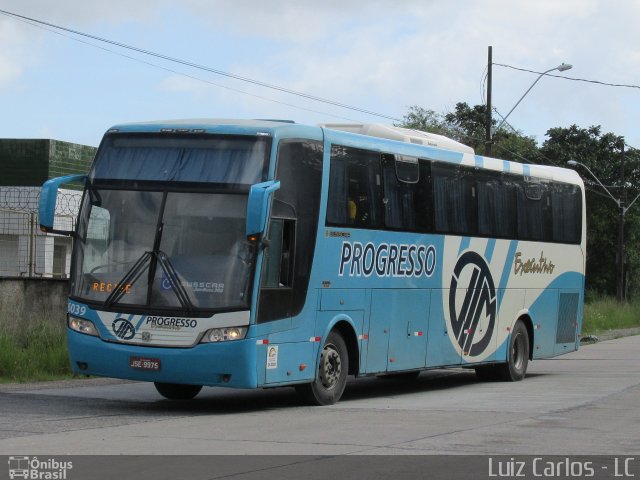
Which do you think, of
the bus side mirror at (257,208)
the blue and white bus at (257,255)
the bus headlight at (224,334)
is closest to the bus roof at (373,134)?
the blue and white bus at (257,255)

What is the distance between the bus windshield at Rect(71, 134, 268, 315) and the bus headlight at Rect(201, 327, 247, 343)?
10.6 inches

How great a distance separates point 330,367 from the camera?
15.9m

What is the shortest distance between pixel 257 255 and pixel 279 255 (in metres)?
0.57

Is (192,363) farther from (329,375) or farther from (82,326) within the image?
(329,375)

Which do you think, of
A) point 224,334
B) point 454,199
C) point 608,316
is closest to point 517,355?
point 454,199

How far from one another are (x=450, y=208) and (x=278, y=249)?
15.9 feet

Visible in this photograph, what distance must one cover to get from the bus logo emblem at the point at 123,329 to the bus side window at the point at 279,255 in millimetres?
1666

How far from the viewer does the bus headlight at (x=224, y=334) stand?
1415 centimetres

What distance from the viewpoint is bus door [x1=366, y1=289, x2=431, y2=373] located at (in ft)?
55.6

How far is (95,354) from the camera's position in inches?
575

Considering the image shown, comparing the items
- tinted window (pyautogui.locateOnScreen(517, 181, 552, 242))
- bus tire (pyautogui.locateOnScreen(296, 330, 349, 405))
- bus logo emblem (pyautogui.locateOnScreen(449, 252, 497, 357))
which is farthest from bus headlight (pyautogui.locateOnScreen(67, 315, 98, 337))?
tinted window (pyautogui.locateOnScreen(517, 181, 552, 242))

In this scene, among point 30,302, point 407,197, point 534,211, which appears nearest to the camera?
point 407,197

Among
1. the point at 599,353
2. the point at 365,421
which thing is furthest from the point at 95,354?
the point at 599,353

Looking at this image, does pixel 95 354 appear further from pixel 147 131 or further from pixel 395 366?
pixel 395 366
